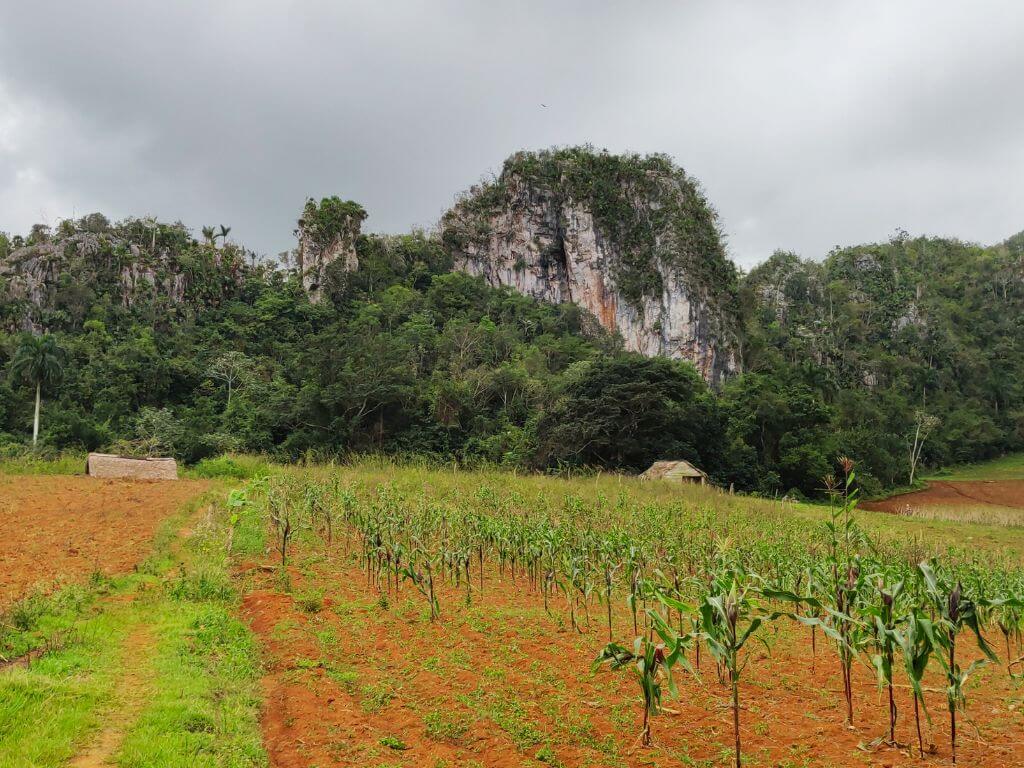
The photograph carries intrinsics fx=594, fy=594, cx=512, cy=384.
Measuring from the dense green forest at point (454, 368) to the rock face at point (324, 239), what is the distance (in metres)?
0.72

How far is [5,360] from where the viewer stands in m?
38.1

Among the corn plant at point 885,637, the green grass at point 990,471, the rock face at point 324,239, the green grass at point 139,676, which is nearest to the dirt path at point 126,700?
the green grass at point 139,676

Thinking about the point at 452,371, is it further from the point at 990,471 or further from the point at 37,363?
the point at 990,471

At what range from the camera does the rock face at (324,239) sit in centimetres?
5369

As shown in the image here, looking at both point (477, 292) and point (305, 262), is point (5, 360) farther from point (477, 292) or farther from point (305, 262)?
point (477, 292)

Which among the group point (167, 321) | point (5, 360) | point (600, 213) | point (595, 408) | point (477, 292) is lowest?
point (595, 408)

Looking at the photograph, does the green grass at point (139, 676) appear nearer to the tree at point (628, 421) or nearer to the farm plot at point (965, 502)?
the tree at point (628, 421)

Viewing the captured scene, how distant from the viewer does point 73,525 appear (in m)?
11.1

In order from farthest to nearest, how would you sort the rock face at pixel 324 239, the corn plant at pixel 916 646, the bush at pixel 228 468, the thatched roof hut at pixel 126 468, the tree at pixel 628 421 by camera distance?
the rock face at pixel 324 239, the tree at pixel 628 421, the bush at pixel 228 468, the thatched roof hut at pixel 126 468, the corn plant at pixel 916 646

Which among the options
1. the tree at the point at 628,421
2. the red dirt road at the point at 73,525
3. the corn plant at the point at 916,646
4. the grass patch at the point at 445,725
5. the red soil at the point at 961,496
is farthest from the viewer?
the red soil at the point at 961,496

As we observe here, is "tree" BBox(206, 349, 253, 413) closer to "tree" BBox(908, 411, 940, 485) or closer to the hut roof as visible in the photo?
the hut roof

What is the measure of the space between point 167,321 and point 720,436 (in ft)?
133

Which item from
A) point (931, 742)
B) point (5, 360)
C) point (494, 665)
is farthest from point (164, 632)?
point (5, 360)

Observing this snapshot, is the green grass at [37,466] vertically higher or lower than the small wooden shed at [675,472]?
higher
